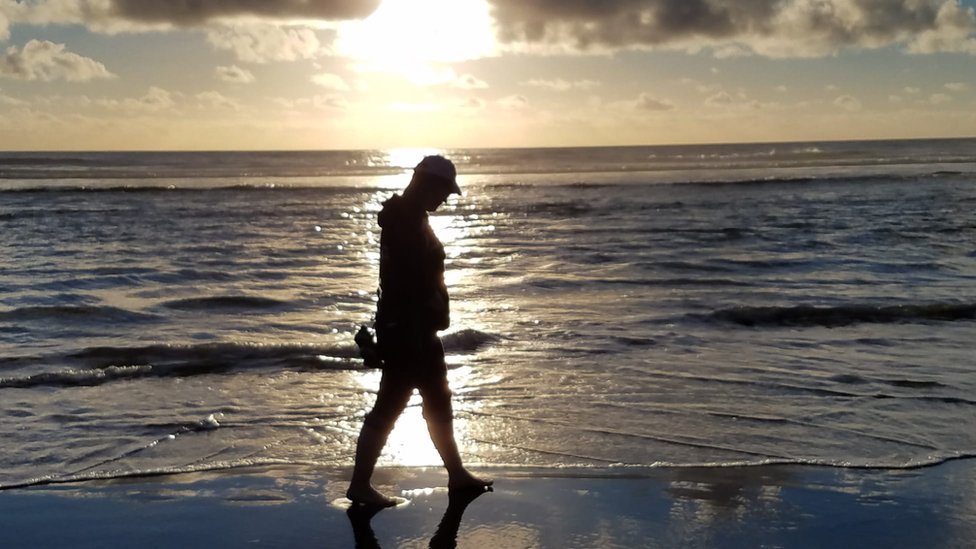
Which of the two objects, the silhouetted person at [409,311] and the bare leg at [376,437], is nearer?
the silhouetted person at [409,311]

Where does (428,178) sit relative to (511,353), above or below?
above

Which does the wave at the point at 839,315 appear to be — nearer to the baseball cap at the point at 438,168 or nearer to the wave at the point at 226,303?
the wave at the point at 226,303

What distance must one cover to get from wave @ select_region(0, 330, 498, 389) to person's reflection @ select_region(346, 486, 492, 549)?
4.08 metres

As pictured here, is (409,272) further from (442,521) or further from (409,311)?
(442,521)

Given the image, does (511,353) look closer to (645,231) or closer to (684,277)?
(684,277)

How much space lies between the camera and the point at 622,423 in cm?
670

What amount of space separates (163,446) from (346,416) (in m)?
1.34

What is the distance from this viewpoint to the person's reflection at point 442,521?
4383mm

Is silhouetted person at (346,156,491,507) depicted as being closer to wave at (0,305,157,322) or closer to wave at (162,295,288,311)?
wave at (0,305,157,322)

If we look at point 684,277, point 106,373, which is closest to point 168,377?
point 106,373

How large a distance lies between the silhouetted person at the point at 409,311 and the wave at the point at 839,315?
22.6 feet

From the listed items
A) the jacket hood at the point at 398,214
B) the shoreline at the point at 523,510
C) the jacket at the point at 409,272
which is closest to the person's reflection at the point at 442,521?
the shoreline at the point at 523,510

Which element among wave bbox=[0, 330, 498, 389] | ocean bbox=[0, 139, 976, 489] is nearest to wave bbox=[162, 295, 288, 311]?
ocean bbox=[0, 139, 976, 489]

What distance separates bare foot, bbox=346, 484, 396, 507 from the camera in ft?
15.8
